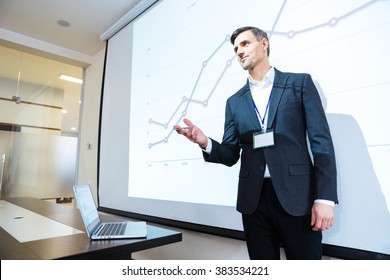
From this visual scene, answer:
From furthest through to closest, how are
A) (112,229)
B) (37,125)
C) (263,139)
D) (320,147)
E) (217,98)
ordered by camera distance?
(37,125) < (217,98) < (112,229) < (263,139) < (320,147)

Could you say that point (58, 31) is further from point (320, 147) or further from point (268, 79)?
point (320, 147)

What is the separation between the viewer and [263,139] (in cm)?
99

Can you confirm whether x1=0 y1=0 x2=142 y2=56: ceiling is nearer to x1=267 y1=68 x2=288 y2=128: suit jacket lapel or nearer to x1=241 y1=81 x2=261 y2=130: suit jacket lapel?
x1=241 y1=81 x2=261 y2=130: suit jacket lapel

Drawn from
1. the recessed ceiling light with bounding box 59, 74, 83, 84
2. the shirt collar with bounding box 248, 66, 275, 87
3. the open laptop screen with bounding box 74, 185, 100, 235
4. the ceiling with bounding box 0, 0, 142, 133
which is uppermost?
the ceiling with bounding box 0, 0, 142, 133

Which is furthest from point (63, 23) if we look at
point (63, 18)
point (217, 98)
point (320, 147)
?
point (320, 147)

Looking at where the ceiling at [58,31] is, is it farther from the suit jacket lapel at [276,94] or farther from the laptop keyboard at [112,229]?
the laptop keyboard at [112,229]

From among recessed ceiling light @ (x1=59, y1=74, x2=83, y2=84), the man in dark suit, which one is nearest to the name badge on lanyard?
the man in dark suit

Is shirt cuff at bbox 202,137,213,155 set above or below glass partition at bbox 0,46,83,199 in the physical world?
below

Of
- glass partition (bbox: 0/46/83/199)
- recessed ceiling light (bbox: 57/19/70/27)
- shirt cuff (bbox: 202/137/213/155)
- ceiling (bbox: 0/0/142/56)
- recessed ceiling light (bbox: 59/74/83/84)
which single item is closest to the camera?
shirt cuff (bbox: 202/137/213/155)

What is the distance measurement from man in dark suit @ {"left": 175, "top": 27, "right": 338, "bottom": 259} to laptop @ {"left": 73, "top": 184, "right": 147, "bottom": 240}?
48 centimetres

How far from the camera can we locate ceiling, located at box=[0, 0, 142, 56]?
8.61 ft

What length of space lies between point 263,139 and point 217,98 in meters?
0.70

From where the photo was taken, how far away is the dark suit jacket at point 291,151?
86cm

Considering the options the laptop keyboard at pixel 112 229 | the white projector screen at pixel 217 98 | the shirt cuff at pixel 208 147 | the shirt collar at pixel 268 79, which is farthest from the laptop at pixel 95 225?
the shirt collar at pixel 268 79
